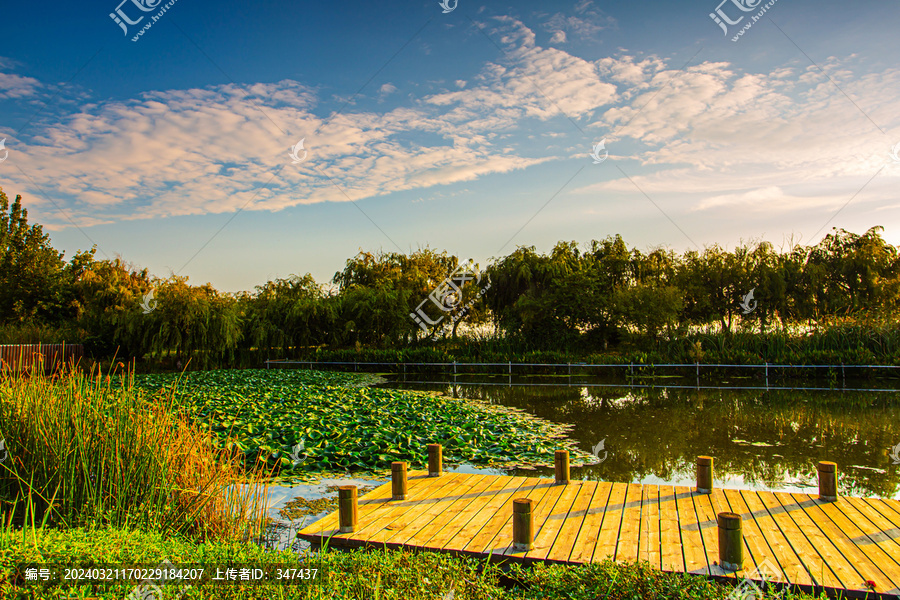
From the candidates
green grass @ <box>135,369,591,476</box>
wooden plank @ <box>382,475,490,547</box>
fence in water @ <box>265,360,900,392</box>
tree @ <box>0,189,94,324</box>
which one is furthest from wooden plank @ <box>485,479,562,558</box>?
tree @ <box>0,189,94,324</box>

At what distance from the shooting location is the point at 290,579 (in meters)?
2.94

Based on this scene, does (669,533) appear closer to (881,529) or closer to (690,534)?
(690,534)

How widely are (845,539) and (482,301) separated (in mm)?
25531

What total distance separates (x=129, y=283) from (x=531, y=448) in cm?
2765

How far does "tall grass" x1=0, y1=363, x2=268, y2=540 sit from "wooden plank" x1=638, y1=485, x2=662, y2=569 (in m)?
2.84

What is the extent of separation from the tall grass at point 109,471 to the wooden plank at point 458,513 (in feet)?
4.27

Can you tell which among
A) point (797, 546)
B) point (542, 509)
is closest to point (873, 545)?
point (797, 546)

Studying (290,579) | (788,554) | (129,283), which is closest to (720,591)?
(788,554)

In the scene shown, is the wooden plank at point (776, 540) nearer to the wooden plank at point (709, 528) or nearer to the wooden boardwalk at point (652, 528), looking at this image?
the wooden boardwalk at point (652, 528)

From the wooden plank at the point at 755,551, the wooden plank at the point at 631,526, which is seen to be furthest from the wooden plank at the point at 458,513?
the wooden plank at the point at 755,551

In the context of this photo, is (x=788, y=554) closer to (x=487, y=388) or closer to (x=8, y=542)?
(x=8, y=542)

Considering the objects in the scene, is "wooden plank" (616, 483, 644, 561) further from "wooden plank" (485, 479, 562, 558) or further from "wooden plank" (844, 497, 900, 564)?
"wooden plank" (844, 497, 900, 564)

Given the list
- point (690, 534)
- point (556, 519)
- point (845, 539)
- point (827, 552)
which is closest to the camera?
point (827, 552)

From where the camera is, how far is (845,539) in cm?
387
